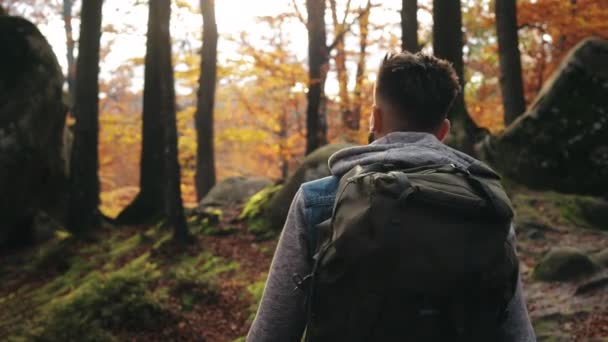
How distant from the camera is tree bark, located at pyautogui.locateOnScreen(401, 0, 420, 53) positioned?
12.9 metres

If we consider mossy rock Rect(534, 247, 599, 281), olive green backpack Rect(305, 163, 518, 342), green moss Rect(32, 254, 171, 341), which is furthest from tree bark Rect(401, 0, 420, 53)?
olive green backpack Rect(305, 163, 518, 342)

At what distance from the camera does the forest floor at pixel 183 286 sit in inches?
227

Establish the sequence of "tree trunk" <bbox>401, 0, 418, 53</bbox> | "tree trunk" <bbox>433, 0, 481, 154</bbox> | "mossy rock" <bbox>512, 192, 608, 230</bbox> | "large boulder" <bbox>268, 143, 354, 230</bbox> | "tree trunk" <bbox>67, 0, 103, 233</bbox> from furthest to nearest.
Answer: "tree trunk" <bbox>401, 0, 418, 53</bbox> → "tree trunk" <bbox>67, 0, 103, 233</bbox> → "large boulder" <bbox>268, 143, 354, 230</bbox> → "tree trunk" <bbox>433, 0, 481, 154</bbox> → "mossy rock" <bbox>512, 192, 608, 230</bbox>

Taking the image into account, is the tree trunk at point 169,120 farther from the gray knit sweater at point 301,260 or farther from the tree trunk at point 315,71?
the gray knit sweater at point 301,260

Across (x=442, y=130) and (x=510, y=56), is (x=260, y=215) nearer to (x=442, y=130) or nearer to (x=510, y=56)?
(x=510, y=56)

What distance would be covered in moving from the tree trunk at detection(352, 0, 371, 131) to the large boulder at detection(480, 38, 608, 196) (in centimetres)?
809

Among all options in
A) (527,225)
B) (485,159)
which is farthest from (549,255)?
(485,159)

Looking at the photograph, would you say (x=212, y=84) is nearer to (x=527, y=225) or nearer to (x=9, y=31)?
(x=9, y=31)

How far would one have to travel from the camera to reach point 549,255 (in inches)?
262


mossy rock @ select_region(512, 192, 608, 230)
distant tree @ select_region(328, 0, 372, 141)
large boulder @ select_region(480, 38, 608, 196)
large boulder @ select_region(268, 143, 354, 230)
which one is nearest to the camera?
mossy rock @ select_region(512, 192, 608, 230)

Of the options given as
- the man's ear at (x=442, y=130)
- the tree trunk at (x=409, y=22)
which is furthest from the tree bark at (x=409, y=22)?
the man's ear at (x=442, y=130)

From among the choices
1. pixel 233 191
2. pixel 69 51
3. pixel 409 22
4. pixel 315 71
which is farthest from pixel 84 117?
pixel 69 51

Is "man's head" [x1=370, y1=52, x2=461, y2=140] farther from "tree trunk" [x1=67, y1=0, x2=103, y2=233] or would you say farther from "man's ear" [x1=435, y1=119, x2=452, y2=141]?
"tree trunk" [x1=67, y1=0, x2=103, y2=233]

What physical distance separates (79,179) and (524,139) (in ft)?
29.6
